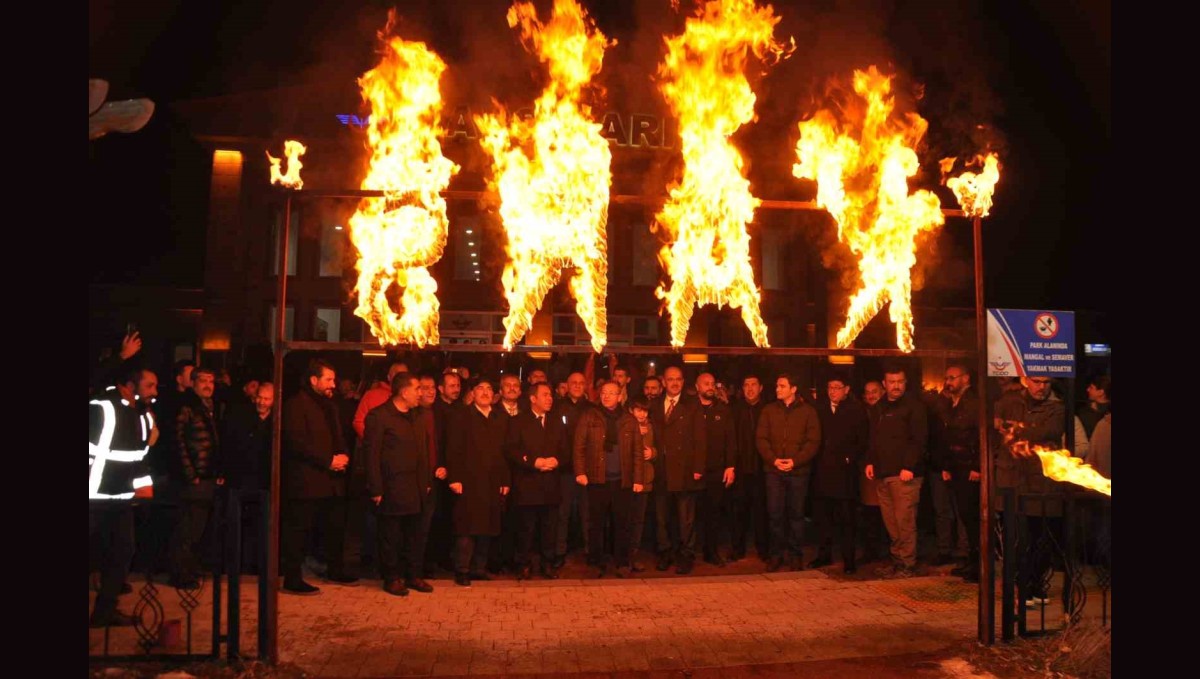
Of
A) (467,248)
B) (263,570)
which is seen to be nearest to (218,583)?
(263,570)

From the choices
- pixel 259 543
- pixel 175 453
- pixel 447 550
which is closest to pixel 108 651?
pixel 259 543

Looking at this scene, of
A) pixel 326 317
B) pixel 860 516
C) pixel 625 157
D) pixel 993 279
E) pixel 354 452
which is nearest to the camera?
pixel 354 452

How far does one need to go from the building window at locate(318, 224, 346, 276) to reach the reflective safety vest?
1677 cm

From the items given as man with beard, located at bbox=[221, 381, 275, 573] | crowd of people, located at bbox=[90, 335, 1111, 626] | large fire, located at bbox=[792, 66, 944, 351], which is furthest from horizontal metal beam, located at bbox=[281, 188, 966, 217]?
man with beard, located at bbox=[221, 381, 275, 573]

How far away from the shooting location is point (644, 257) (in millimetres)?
22859

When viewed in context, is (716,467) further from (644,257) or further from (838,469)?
(644,257)

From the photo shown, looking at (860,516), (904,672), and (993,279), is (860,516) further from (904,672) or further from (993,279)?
(993,279)

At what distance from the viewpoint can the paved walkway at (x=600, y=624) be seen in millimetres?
5648

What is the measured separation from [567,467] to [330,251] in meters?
16.7

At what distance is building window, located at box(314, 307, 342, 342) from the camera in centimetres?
2222

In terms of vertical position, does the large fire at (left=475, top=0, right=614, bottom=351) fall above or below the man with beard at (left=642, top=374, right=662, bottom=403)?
above

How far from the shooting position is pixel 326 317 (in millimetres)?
22531

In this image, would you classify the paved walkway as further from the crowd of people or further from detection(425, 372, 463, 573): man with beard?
detection(425, 372, 463, 573): man with beard

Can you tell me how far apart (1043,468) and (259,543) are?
7.25 metres
